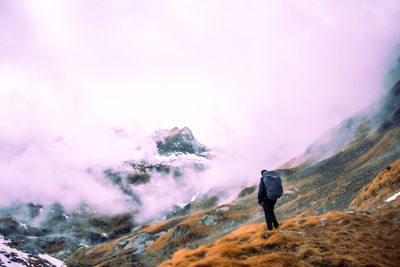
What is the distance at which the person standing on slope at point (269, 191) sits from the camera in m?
16.0

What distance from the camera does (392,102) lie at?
5630 inches

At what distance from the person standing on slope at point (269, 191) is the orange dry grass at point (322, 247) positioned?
5.22ft

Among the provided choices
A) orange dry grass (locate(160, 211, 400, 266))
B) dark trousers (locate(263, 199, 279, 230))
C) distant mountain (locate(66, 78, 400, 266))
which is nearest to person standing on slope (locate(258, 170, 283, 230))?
dark trousers (locate(263, 199, 279, 230))

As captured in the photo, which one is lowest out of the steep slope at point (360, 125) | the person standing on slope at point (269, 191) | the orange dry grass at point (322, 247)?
the orange dry grass at point (322, 247)

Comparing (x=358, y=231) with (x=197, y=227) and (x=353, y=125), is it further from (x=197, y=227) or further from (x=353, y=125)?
(x=353, y=125)

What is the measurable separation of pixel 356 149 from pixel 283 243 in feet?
388

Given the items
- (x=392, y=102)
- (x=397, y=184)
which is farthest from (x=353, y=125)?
(x=397, y=184)

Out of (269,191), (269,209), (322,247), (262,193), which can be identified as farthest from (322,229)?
(262,193)

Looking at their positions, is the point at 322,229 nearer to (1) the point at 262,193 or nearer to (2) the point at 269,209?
(2) the point at 269,209

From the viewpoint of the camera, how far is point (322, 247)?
12258mm

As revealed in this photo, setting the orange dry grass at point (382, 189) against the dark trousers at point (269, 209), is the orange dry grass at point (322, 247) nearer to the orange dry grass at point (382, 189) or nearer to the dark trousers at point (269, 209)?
the dark trousers at point (269, 209)

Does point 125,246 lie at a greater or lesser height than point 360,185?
greater

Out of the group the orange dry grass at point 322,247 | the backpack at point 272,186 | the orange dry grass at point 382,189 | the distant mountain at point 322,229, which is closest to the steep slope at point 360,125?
the distant mountain at point 322,229

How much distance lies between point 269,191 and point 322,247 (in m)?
4.53
